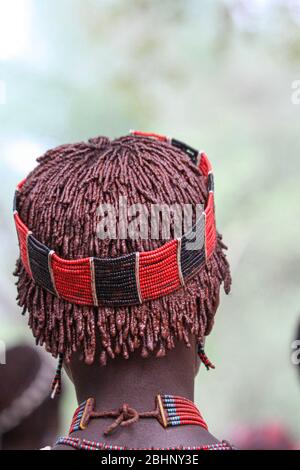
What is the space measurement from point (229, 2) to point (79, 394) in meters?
4.11

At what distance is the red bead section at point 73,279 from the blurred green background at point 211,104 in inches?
118

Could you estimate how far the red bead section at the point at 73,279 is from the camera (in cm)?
202

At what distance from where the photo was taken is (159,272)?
2.02m

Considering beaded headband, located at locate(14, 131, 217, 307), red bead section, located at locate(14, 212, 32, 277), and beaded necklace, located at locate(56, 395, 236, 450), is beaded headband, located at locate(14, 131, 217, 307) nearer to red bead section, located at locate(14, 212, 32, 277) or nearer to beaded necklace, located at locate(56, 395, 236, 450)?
red bead section, located at locate(14, 212, 32, 277)

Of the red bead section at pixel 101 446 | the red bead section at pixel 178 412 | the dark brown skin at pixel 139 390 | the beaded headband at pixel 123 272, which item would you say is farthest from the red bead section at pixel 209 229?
the red bead section at pixel 101 446

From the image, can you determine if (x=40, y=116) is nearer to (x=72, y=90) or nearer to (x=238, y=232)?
(x=72, y=90)

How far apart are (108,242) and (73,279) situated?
15 cm

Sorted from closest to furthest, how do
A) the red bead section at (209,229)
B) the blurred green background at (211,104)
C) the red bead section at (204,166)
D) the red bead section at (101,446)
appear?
the red bead section at (101,446)
the red bead section at (209,229)
the red bead section at (204,166)
the blurred green background at (211,104)

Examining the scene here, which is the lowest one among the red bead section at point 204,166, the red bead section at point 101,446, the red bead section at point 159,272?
the red bead section at point 101,446

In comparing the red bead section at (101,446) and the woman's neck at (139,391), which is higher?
the woman's neck at (139,391)

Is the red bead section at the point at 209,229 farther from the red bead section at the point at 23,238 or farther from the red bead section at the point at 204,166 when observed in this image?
the red bead section at the point at 23,238

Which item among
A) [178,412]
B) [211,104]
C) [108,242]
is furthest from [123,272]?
[211,104]

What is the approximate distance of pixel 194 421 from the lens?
205 cm

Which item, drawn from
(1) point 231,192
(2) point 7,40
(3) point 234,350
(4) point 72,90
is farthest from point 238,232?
(2) point 7,40
